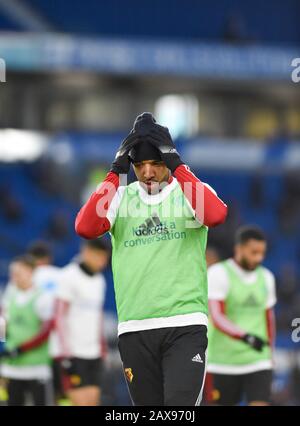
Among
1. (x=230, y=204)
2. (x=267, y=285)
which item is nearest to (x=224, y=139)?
(x=230, y=204)

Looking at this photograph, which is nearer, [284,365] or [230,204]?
[284,365]

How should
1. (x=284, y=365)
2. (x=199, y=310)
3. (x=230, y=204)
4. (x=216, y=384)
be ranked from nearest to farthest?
(x=199, y=310), (x=216, y=384), (x=284, y=365), (x=230, y=204)

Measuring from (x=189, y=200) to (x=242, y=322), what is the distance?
3.62 m

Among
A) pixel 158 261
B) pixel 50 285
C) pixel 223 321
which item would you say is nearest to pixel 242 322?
pixel 223 321

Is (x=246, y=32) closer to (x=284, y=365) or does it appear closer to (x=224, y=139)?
(x=224, y=139)

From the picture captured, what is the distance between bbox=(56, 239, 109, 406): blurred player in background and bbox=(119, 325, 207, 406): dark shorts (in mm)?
4543

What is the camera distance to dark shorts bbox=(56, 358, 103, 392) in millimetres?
11344

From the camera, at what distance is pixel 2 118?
3152 cm

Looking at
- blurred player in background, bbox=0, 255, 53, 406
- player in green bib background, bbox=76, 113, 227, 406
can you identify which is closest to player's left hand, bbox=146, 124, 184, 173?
player in green bib background, bbox=76, 113, 227, 406

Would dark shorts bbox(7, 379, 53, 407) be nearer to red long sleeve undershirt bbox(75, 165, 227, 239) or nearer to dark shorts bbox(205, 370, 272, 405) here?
dark shorts bbox(205, 370, 272, 405)

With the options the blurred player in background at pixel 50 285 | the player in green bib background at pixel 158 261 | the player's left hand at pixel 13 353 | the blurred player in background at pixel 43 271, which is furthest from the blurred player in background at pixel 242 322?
the player in green bib background at pixel 158 261

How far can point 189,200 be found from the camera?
6.70 meters

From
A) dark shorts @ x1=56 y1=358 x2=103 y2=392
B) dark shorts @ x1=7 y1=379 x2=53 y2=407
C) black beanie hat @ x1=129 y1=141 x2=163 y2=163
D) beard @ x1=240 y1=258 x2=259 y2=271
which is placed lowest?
dark shorts @ x1=7 y1=379 x2=53 y2=407

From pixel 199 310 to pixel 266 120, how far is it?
28021mm
